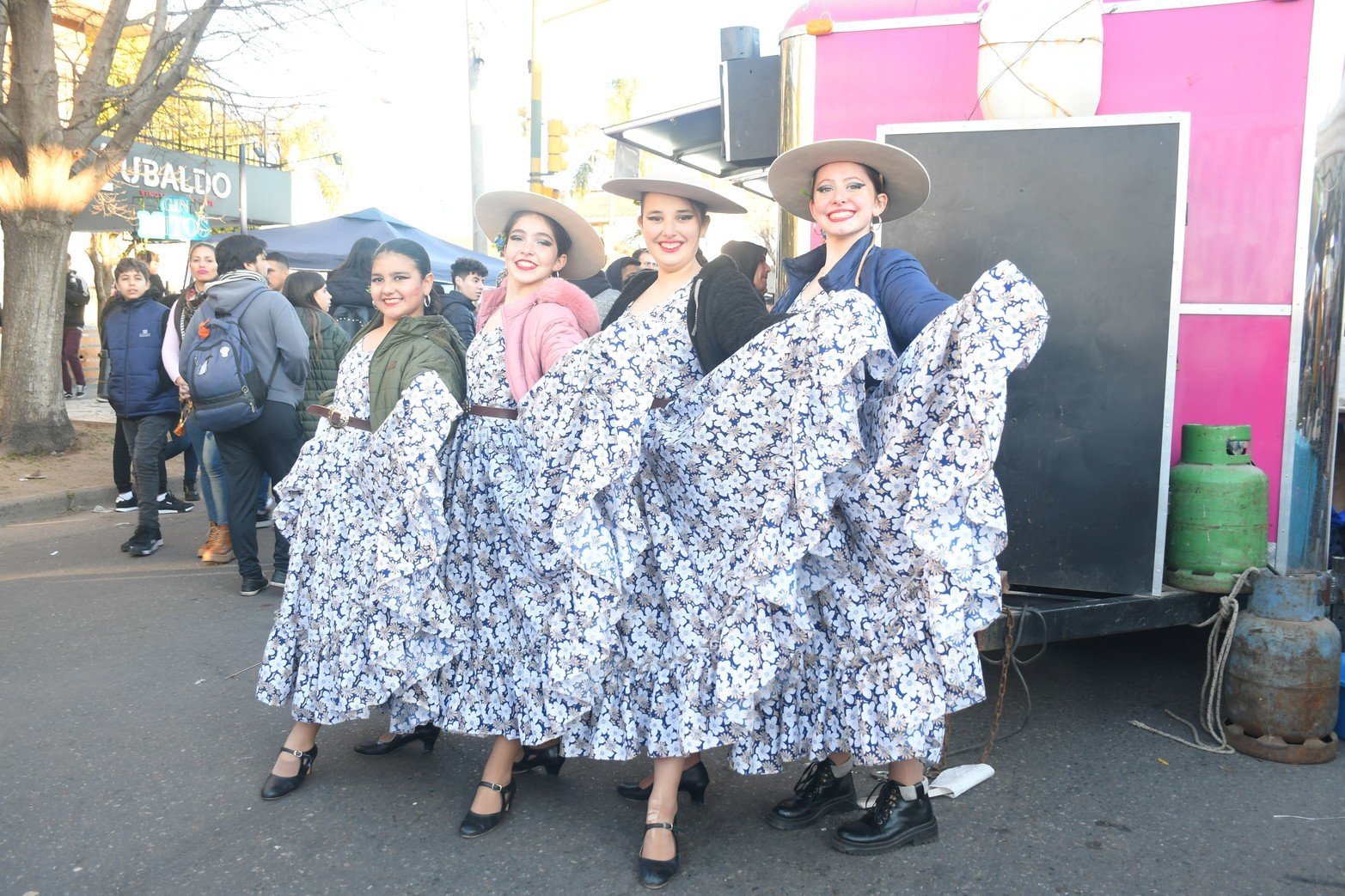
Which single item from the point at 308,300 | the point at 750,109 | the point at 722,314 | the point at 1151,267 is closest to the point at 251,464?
the point at 308,300

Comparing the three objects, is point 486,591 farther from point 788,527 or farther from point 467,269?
point 467,269

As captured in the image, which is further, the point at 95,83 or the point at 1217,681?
the point at 95,83

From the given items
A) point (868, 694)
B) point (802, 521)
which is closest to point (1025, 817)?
point (868, 694)

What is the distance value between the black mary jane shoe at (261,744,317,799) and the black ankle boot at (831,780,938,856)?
1.81m

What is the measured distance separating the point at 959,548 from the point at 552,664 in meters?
1.23

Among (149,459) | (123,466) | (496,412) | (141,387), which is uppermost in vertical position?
(496,412)

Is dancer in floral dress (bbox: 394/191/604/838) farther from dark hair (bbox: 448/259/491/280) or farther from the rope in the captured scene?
dark hair (bbox: 448/259/491/280)

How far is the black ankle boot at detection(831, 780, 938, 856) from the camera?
10.6ft

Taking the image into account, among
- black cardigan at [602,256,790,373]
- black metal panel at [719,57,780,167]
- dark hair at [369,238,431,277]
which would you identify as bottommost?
black cardigan at [602,256,790,373]

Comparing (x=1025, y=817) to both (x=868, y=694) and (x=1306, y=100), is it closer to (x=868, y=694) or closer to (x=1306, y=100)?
(x=868, y=694)

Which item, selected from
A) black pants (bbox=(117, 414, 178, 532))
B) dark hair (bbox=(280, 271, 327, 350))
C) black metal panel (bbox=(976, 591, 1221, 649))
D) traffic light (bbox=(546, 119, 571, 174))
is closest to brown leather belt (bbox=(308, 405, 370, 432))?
black metal panel (bbox=(976, 591, 1221, 649))

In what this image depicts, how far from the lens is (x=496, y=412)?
3555 millimetres

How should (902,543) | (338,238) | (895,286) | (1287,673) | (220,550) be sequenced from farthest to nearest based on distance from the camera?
(338,238) → (220,550) → (1287,673) → (895,286) → (902,543)

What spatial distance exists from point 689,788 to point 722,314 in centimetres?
159
